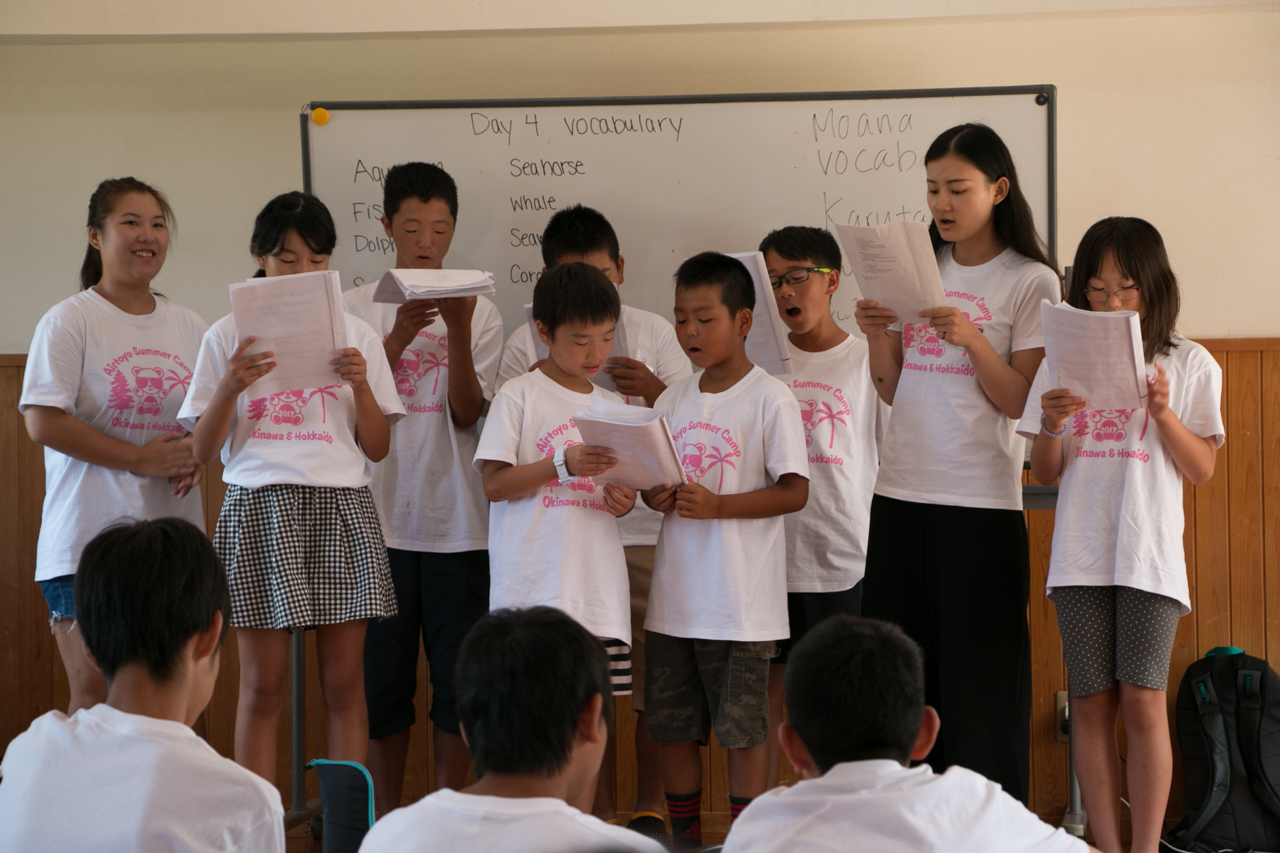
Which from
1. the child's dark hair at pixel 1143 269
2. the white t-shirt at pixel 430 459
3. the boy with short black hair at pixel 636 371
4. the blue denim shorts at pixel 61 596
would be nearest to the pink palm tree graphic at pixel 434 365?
the white t-shirt at pixel 430 459

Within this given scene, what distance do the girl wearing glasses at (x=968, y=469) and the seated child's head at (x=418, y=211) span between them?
1225 mm

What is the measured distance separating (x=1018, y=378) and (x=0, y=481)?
125 inches

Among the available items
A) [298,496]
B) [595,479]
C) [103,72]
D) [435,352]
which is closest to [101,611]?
[298,496]

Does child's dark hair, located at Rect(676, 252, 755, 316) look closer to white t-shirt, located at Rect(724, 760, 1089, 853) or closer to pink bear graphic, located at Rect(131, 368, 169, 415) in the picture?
pink bear graphic, located at Rect(131, 368, 169, 415)

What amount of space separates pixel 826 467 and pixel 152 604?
5.66ft

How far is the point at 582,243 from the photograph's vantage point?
278 centimetres

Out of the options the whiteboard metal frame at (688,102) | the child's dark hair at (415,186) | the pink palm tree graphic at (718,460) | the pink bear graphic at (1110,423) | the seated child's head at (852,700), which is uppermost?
the whiteboard metal frame at (688,102)

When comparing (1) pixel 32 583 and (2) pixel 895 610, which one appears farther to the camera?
(1) pixel 32 583

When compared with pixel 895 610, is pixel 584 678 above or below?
above

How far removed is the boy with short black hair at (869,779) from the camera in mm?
1082

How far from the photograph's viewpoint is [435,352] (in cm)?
279

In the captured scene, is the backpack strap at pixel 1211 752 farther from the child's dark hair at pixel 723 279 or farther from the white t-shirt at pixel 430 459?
the white t-shirt at pixel 430 459

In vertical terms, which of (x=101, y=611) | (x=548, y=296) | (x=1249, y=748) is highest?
(x=548, y=296)

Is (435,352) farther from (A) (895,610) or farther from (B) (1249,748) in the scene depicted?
→ (B) (1249,748)
